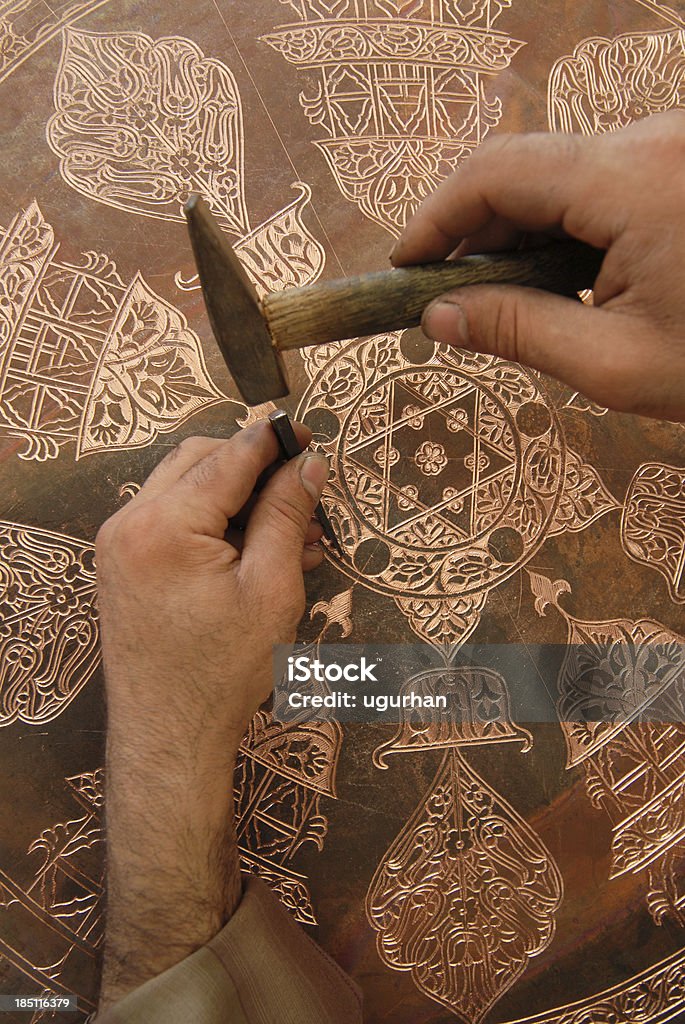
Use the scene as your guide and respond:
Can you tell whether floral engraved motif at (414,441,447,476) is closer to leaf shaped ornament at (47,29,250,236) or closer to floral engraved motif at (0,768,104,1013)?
leaf shaped ornament at (47,29,250,236)

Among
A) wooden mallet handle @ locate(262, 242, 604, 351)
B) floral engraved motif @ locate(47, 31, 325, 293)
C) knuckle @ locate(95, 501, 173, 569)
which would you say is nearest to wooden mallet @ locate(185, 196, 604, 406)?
wooden mallet handle @ locate(262, 242, 604, 351)

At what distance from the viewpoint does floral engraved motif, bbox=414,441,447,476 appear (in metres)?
2.23

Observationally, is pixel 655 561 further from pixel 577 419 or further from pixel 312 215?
pixel 312 215

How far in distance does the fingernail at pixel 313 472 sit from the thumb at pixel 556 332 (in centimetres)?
48

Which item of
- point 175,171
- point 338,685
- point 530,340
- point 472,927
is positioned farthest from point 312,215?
point 472,927

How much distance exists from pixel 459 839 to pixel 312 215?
209 centimetres

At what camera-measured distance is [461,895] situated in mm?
2123

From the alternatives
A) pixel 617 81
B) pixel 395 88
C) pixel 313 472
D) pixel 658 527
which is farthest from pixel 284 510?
pixel 617 81

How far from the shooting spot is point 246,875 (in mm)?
2010

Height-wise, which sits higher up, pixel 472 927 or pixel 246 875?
pixel 246 875

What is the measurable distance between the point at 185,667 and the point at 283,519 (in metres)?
0.48

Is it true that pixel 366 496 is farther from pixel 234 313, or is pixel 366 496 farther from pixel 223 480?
pixel 234 313

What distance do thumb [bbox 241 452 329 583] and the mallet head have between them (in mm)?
263

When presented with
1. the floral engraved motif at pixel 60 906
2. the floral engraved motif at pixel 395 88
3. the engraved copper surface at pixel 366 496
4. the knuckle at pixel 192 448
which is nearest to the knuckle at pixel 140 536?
the knuckle at pixel 192 448
